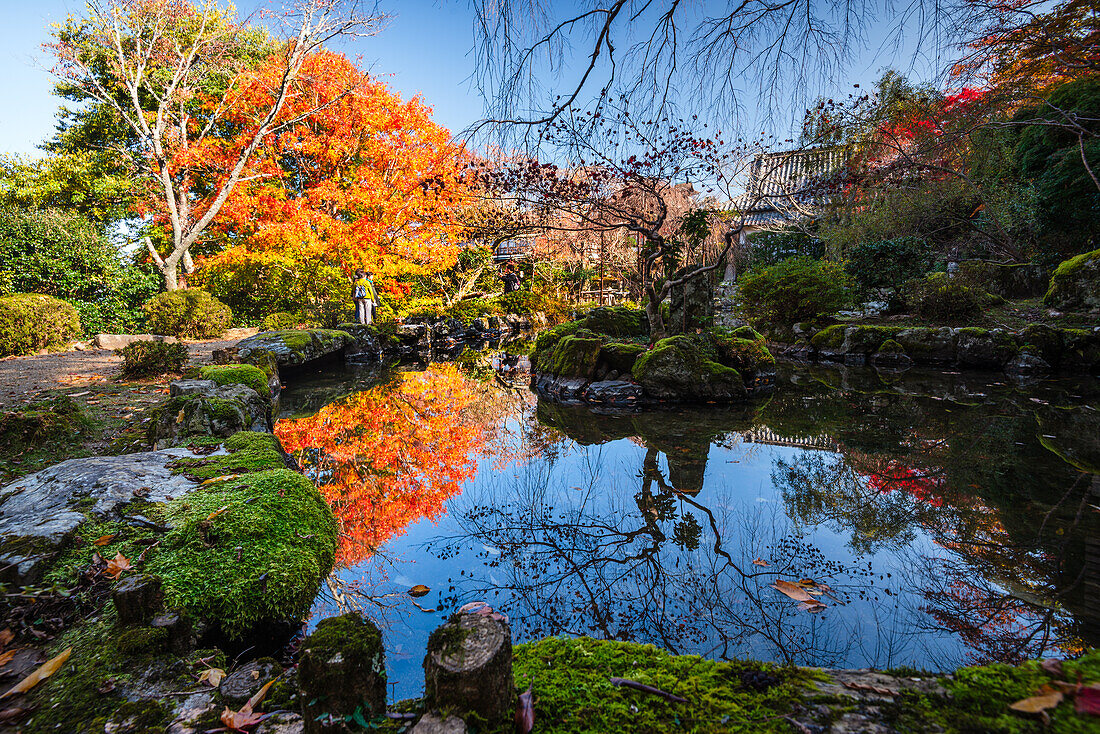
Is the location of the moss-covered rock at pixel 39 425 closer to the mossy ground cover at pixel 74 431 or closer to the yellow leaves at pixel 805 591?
the mossy ground cover at pixel 74 431

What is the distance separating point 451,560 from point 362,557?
0.63 meters

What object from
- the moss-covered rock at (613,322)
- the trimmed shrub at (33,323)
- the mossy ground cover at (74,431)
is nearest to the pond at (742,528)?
the mossy ground cover at (74,431)

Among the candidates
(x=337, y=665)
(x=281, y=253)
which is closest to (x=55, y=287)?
(x=281, y=253)

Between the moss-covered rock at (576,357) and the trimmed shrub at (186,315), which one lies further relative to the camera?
the trimmed shrub at (186,315)

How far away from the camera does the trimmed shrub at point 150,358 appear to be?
687 cm

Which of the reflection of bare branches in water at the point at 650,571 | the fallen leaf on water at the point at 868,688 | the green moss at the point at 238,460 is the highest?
the green moss at the point at 238,460

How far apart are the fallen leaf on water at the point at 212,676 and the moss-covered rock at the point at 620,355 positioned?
785cm

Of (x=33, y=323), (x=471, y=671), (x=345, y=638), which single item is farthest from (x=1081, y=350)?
(x=33, y=323)

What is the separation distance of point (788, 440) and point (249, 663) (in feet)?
18.4

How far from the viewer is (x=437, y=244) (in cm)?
1559

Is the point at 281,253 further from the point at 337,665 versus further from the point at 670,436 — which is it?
the point at 337,665

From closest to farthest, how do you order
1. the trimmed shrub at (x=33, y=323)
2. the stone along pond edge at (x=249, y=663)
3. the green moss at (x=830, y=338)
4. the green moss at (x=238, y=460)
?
the stone along pond edge at (x=249, y=663) < the green moss at (x=238, y=460) < the trimmed shrub at (x=33, y=323) < the green moss at (x=830, y=338)

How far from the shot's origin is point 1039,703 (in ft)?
3.74

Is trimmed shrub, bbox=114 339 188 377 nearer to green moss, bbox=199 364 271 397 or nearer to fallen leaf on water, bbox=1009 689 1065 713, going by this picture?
green moss, bbox=199 364 271 397
